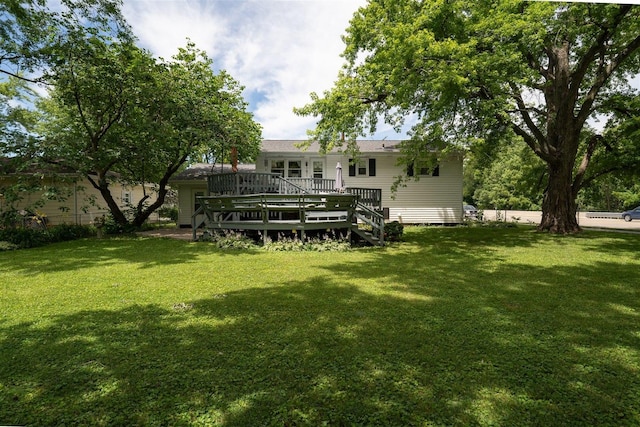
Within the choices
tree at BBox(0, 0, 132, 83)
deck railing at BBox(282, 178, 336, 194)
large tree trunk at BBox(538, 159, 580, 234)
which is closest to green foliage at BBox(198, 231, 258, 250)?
deck railing at BBox(282, 178, 336, 194)

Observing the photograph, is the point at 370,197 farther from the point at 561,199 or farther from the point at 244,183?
the point at 561,199

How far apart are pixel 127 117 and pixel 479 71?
1250 cm

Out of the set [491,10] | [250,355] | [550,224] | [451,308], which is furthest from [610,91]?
[250,355]

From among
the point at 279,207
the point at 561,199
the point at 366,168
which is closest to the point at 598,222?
the point at 561,199

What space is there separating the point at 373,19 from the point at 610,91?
12885 millimetres

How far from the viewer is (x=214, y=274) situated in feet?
19.7

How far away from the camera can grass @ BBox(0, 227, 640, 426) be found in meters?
2.05

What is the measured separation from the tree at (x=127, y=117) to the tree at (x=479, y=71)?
476 centimetres

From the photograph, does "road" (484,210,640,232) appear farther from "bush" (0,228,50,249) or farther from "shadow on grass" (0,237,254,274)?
"bush" (0,228,50,249)

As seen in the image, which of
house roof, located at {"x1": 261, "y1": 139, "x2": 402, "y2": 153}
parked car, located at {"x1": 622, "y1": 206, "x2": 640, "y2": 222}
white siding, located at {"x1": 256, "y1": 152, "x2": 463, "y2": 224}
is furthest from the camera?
parked car, located at {"x1": 622, "y1": 206, "x2": 640, "y2": 222}

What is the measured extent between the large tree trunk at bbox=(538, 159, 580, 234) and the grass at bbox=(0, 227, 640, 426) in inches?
309

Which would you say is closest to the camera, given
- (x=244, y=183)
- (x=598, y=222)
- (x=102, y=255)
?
(x=102, y=255)

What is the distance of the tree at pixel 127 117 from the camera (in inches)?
412

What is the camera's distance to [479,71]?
350 inches
